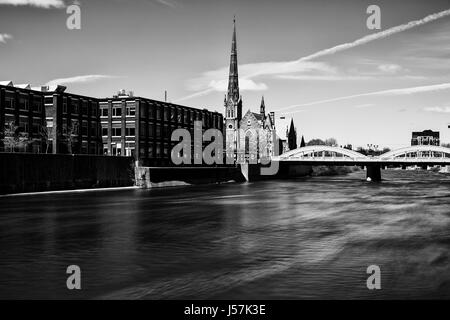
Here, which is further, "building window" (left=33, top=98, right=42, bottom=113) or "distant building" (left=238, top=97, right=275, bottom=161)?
"distant building" (left=238, top=97, right=275, bottom=161)

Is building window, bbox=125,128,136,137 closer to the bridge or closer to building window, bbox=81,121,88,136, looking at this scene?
building window, bbox=81,121,88,136

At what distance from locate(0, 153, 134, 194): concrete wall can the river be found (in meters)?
19.0

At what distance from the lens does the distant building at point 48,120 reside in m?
72.8

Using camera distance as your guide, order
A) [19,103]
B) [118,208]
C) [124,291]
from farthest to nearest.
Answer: [19,103] < [118,208] < [124,291]

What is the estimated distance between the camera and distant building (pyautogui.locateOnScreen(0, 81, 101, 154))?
7275cm

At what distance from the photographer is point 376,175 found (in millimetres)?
121500

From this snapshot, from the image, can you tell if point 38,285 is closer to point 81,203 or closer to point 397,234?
point 397,234

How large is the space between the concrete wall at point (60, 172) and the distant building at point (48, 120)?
1088cm

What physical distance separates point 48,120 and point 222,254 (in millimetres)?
66490

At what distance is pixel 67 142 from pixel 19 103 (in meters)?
10.6

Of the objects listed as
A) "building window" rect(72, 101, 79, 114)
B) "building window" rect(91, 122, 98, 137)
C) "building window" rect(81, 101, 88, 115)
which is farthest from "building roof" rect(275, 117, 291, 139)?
"building window" rect(72, 101, 79, 114)

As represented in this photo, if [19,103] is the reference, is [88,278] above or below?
below

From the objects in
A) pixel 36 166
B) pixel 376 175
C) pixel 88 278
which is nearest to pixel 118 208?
pixel 36 166
